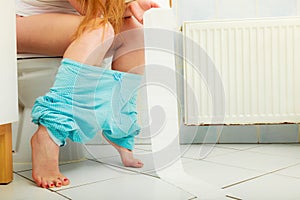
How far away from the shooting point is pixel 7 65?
831 millimetres

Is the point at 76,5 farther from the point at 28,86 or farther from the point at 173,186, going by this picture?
the point at 173,186

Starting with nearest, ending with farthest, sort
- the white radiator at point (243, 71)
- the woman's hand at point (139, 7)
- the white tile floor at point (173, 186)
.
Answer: the white tile floor at point (173, 186) < the woman's hand at point (139, 7) < the white radiator at point (243, 71)

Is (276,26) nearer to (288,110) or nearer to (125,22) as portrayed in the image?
(288,110)

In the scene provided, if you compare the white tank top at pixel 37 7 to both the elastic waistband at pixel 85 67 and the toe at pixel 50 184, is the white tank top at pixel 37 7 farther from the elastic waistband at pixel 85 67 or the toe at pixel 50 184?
the toe at pixel 50 184

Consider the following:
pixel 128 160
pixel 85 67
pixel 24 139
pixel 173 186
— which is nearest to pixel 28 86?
pixel 24 139

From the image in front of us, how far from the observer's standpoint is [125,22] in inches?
43.5

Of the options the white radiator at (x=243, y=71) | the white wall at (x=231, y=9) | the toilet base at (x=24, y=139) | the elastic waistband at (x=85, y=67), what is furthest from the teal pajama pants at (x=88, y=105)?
the white wall at (x=231, y=9)

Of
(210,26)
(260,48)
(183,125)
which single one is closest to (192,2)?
(210,26)

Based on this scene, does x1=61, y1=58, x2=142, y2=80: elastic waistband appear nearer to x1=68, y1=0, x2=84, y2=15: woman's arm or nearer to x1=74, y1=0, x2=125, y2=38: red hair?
x1=74, y1=0, x2=125, y2=38: red hair

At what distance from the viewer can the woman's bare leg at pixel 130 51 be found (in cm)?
107

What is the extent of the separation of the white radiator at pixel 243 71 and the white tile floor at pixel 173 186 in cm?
20

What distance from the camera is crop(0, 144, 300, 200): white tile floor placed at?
0.77 meters

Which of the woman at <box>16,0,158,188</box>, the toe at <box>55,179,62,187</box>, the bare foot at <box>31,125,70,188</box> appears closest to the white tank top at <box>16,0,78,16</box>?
the woman at <box>16,0,158,188</box>

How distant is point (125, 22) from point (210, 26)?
48 cm
